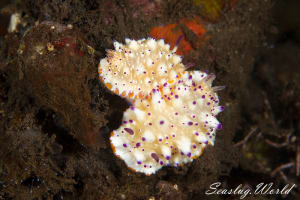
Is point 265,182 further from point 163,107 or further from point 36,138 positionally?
point 36,138

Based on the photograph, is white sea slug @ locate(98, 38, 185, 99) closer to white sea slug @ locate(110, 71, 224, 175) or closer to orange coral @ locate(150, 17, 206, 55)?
white sea slug @ locate(110, 71, 224, 175)

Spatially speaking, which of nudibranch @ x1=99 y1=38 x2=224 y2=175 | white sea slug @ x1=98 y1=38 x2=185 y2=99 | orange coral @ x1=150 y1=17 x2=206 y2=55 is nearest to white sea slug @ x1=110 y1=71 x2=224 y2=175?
nudibranch @ x1=99 y1=38 x2=224 y2=175

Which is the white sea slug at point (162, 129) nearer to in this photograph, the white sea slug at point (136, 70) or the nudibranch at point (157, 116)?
the nudibranch at point (157, 116)

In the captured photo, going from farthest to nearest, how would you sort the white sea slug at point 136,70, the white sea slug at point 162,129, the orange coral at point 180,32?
1. the orange coral at point 180,32
2. the white sea slug at point 136,70
3. the white sea slug at point 162,129

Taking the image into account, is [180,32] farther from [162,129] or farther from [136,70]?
[162,129]

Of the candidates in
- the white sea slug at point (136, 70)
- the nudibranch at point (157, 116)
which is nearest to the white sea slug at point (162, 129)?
the nudibranch at point (157, 116)

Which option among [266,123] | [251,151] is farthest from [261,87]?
[251,151]

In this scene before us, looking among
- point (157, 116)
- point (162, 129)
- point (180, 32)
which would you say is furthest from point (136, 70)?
point (180, 32)
